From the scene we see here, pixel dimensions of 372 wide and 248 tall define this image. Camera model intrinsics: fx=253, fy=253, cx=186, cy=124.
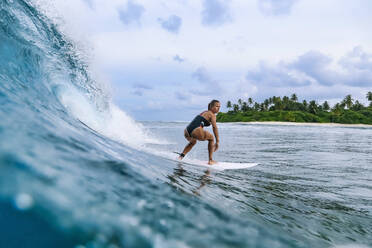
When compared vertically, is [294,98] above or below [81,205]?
above

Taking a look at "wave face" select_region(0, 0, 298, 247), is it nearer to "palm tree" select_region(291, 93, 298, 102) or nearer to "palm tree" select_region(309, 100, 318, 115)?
"palm tree" select_region(309, 100, 318, 115)

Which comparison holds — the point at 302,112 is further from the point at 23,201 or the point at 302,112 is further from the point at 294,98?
the point at 23,201

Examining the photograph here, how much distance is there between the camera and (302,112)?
8944 cm

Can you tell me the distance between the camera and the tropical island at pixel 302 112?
259 ft

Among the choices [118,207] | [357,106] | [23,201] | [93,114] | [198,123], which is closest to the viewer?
[23,201]

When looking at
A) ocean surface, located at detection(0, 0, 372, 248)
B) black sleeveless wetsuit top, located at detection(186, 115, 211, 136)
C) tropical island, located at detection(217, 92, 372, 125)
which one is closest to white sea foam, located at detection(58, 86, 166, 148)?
black sleeveless wetsuit top, located at detection(186, 115, 211, 136)

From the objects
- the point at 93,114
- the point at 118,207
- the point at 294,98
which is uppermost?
the point at 294,98

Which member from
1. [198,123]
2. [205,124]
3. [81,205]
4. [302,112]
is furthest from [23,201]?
[302,112]

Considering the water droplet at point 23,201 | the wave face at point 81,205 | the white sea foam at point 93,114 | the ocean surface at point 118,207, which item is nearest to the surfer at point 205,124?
the white sea foam at point 93,114

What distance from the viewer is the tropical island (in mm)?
78875

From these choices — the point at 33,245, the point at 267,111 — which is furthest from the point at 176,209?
the point at 267,111

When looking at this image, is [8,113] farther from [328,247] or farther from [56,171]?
[328,247]

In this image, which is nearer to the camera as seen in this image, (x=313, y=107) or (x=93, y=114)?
(x=93, y=114)

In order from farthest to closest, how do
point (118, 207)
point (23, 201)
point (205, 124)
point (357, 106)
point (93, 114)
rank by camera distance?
point (357, 106)
point (93, 114)
point (205, 124)
point (118, 207)
point (23, 201)
